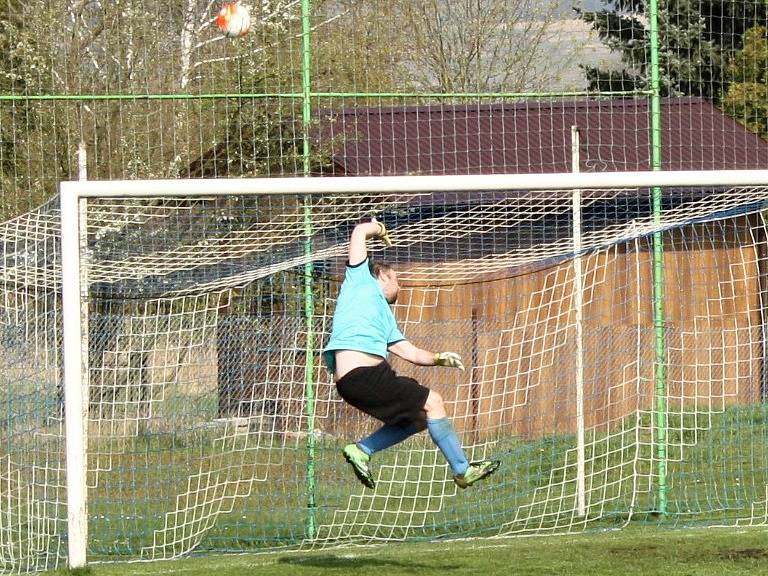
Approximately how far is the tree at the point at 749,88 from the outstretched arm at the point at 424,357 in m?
3.90

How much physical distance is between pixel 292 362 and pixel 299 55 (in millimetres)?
2238

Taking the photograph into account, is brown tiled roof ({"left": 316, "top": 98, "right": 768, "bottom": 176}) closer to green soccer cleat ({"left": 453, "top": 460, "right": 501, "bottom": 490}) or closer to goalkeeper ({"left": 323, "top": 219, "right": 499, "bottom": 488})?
goalkeeper ({"left": 323, "top": 219, "right": 499, "bottom": 488})

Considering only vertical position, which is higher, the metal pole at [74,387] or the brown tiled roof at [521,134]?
the brown tiled roof at [521,134]

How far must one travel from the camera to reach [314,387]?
1019 cm

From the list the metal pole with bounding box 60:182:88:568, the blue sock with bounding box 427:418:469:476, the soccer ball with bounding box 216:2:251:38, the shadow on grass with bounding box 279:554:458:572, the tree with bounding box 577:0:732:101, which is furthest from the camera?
the tree with bounding box 577:0:732:101

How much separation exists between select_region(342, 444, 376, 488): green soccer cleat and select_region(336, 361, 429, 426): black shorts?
232 millimetres

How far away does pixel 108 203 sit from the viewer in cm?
1016

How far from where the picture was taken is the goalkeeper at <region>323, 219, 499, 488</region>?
7.45 meters

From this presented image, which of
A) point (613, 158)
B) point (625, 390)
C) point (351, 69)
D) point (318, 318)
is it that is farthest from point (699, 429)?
point (351, 69)

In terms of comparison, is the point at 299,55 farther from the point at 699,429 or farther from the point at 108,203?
the point at 699,429

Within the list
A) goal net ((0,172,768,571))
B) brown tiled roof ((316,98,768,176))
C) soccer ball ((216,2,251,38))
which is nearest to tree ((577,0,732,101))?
brown tiled roof ((316,98,768,176))

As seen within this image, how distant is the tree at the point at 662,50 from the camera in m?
10.3

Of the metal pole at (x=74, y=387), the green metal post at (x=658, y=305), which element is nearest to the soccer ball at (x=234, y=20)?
the metal pole at (x=74, y=387)

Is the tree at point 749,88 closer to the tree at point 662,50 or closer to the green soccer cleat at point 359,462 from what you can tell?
the tree at point 662,50
